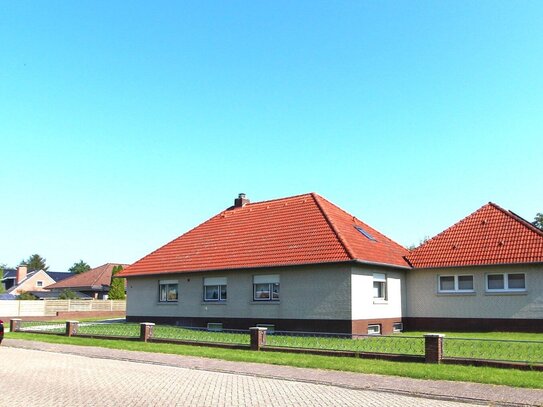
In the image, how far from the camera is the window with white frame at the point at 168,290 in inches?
1107

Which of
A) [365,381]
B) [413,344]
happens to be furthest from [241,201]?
[365,381]

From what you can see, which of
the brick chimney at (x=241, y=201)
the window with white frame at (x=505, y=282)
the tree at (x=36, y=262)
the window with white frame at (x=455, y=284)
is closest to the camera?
the window with white frame at (x=505, y=282)

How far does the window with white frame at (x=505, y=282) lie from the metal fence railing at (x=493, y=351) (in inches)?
238

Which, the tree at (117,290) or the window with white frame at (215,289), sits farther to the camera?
the tree at (117,290)

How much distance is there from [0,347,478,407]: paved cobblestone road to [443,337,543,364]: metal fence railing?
4.63m

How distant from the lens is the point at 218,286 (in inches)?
1030

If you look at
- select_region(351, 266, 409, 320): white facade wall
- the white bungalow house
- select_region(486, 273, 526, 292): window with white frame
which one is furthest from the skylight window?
select_region(486, 273, 526, 292): window with white frame

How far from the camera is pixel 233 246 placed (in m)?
26.9

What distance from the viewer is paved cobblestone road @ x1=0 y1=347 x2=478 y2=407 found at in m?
9.67

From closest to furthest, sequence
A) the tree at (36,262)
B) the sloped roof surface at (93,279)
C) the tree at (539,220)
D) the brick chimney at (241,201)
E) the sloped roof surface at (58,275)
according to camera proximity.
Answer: the brick chimney at (241,201), the sloped roof surface at (93,279), the tree at (539,220), the sloped roof surface at (58,275), the tree at (36,262)

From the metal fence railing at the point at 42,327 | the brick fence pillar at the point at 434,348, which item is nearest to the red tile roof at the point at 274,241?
the metal fence railing at the point at 42,327

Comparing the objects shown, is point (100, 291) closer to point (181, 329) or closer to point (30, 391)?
point (181, 329)

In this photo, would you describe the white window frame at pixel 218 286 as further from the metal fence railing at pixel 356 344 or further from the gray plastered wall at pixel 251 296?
the metal fence railing at pixel 356 344

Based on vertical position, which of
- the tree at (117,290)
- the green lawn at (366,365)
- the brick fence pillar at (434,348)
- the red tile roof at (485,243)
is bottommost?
the green lawn at (366,365)
